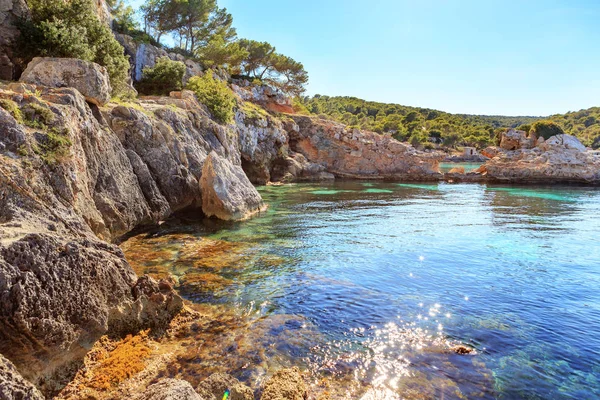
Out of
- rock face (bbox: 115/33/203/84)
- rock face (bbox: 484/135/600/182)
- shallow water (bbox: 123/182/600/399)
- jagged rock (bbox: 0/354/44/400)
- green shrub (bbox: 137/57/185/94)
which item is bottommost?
shallow water (bbox: 123/182/600/399)

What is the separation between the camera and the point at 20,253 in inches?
217

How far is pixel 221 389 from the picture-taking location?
5508 mm

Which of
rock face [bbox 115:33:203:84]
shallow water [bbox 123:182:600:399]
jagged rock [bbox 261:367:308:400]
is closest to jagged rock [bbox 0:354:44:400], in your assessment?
shallow water [bbox 123:182:600:399]

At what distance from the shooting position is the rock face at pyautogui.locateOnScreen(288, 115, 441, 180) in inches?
2248

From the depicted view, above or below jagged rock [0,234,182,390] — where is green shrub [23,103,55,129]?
above

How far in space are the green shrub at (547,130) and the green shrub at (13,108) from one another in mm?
81751

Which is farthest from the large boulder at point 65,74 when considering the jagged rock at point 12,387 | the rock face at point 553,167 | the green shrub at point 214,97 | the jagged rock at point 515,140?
the jagged rock at point 515,140

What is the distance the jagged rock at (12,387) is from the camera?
3673 millimetres

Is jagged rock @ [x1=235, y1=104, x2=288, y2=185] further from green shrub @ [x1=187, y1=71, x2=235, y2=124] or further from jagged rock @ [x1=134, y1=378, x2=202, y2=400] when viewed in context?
jagged rock @ [x1=134, y1=378, x2=202, y2=400]

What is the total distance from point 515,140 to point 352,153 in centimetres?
3997

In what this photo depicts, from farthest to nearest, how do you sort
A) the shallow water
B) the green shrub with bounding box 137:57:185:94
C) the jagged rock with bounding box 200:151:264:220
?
the green shrub with bounding box 137:57:185:94 → the jagged rock with bounding box 200:151:264:220 → the shallow water

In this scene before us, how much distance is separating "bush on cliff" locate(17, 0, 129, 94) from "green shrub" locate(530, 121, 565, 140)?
7605 cm

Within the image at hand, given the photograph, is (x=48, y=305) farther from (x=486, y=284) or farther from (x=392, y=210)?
(x=392, y=210)

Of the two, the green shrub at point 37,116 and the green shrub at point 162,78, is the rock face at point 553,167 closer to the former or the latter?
the green shrub at point 162,78
